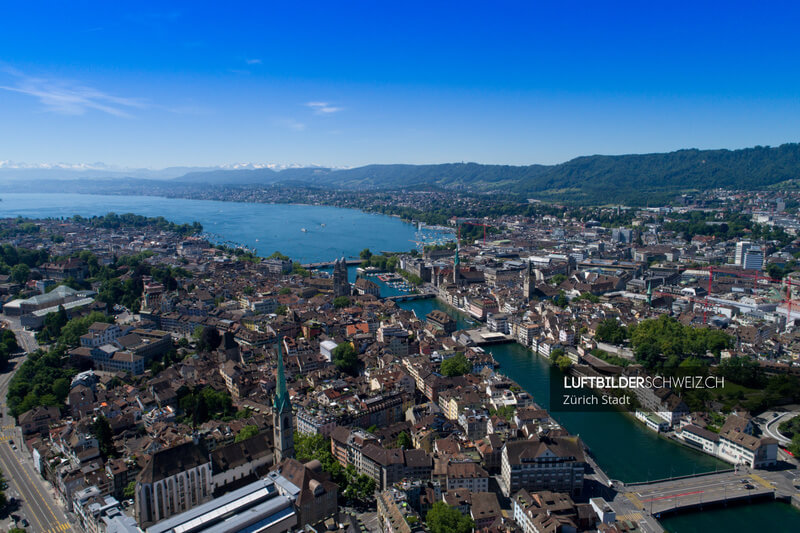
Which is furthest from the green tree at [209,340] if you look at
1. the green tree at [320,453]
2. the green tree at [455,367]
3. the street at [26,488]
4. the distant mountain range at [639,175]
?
the distant mountain range at [639,175]

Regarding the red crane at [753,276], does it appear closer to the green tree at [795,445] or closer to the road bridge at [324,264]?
the green tree at [795,445]

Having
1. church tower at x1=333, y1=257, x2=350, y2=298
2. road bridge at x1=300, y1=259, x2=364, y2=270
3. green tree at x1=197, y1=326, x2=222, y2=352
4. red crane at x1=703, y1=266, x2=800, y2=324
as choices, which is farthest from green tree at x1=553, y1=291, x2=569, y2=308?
road bridge at x1=300, y1=259, x2=364, y2=270

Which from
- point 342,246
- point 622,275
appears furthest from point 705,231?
point 342,246

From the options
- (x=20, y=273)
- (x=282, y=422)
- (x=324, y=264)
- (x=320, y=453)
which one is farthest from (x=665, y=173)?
(x=282, y=422)

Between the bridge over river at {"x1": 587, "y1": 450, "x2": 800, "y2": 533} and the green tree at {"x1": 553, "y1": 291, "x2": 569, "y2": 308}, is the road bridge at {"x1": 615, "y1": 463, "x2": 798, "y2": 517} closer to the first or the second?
the bridge over river at {"x1": 587, "y1": 450, "x2": 800, "y2": 533}

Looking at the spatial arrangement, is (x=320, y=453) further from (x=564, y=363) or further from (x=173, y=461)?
(x=564, y=363)

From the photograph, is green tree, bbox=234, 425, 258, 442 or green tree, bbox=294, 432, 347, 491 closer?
green tree, bbox=294, 432, 347, 491
